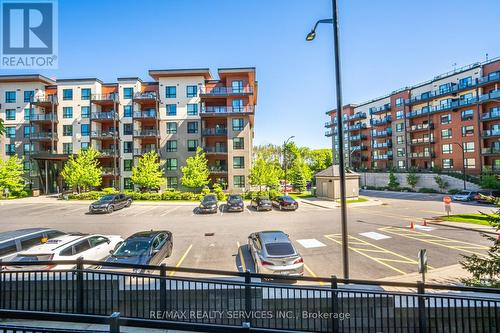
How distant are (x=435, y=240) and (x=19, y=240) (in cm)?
2062

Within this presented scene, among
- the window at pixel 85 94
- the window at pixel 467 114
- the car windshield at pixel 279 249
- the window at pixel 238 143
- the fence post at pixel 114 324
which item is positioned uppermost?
the window at pixel 85 94

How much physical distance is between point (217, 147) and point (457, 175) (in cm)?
4206

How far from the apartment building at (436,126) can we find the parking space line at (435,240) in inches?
1107

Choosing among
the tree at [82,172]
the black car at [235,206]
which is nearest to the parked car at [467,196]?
the black car at [235,206]

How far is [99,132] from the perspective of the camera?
44156 mm

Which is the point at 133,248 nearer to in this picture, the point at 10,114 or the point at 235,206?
the point at 235,206

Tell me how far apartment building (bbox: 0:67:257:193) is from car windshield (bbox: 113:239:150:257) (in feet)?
104

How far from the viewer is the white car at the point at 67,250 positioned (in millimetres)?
8594

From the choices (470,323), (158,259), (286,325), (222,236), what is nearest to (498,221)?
(470,323)

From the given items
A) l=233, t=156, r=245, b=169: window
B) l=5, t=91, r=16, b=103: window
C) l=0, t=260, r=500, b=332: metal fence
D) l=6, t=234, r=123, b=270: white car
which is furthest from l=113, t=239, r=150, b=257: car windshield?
l=5, t=91, r=16, b=103: window

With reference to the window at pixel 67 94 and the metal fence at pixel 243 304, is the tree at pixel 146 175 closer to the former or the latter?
the window at pixel 67 94

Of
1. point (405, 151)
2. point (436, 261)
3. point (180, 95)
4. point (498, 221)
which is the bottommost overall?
point (436, 261)

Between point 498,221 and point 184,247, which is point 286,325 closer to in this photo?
point 498,221

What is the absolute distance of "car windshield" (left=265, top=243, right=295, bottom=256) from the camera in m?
9.58
